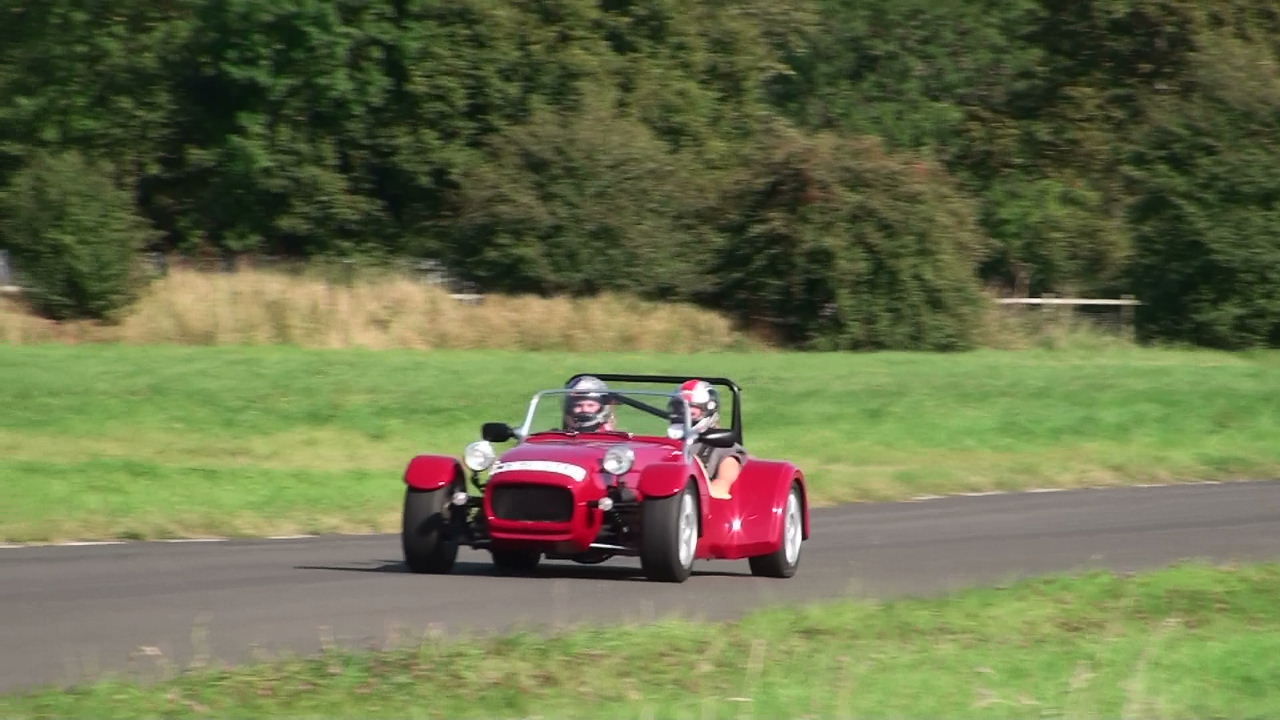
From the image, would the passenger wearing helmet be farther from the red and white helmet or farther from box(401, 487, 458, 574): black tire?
box(401, 487, 458, 574): black tire

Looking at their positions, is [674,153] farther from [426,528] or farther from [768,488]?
[426,528]

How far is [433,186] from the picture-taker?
44969 mm

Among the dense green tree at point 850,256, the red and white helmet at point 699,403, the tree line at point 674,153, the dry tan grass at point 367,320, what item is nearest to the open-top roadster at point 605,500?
the red and white helmet at point 699,403

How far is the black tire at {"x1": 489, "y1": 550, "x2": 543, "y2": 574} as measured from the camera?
488 inches

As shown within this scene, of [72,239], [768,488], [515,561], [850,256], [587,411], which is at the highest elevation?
[72,239]

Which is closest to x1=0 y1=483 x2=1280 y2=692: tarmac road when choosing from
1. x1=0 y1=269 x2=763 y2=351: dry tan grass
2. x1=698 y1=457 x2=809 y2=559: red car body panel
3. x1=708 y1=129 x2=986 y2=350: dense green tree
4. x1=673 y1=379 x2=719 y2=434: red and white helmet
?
x1=698 y1=457 x2=809 y2=559: red car body panel

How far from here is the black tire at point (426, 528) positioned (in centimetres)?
1192

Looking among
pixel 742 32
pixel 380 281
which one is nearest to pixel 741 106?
pixel 742 32

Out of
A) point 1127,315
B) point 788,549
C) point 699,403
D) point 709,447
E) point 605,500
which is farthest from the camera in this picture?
point 1127,315

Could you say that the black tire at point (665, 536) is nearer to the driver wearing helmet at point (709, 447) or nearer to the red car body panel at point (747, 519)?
the red car body panel at point (747, 519)

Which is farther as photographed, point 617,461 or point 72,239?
point 72,239

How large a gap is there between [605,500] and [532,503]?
0.47 m

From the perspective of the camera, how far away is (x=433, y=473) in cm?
1201

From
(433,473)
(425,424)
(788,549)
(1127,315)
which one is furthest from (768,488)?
(1127,315)
